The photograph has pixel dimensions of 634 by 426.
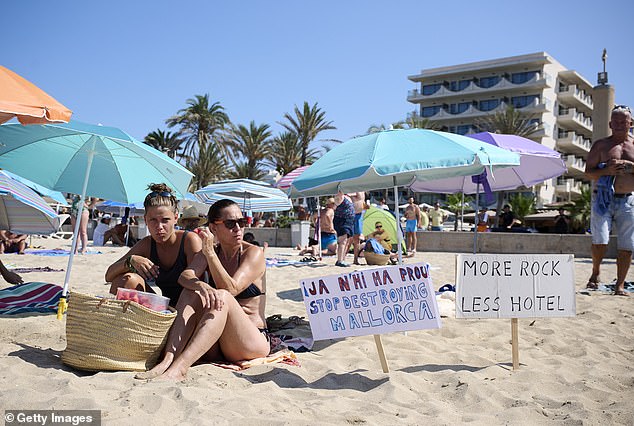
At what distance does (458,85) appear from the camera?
56.8 m

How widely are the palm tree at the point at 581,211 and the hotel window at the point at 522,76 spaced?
99.4ft

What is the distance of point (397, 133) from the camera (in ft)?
16.1

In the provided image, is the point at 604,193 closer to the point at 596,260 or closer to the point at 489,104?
the point at 596,260

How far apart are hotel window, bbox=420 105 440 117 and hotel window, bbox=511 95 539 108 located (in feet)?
26.9

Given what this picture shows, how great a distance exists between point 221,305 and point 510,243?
1201 cm

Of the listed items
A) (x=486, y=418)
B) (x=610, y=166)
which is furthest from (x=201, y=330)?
(x=610, y=166)

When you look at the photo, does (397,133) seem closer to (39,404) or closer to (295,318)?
(295,318)

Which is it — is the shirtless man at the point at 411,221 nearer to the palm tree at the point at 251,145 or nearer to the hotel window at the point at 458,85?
the palm tree at the point at 251,145

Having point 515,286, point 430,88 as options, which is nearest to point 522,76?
point 430,88

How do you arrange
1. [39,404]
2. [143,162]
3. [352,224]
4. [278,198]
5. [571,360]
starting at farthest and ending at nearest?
1. [278,198]
2. [352,224]
3. [143,162]
4. [571,360]
5. [39,404]

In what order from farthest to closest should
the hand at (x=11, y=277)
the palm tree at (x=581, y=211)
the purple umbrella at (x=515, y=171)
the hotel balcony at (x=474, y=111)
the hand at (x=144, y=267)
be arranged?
the hotel balcony at (x=474, y=111) < the palm tree at (x=581, y=211) < the purple umbrella at (x=515, y=171) < the hand at (x=11, y=277) < the hand at (x=144, y=267)

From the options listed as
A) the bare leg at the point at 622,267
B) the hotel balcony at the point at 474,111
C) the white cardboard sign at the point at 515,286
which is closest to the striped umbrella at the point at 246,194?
the bare leg at the point at 622,267

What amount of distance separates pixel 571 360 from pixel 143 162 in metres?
4.41

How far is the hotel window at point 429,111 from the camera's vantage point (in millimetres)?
57969
